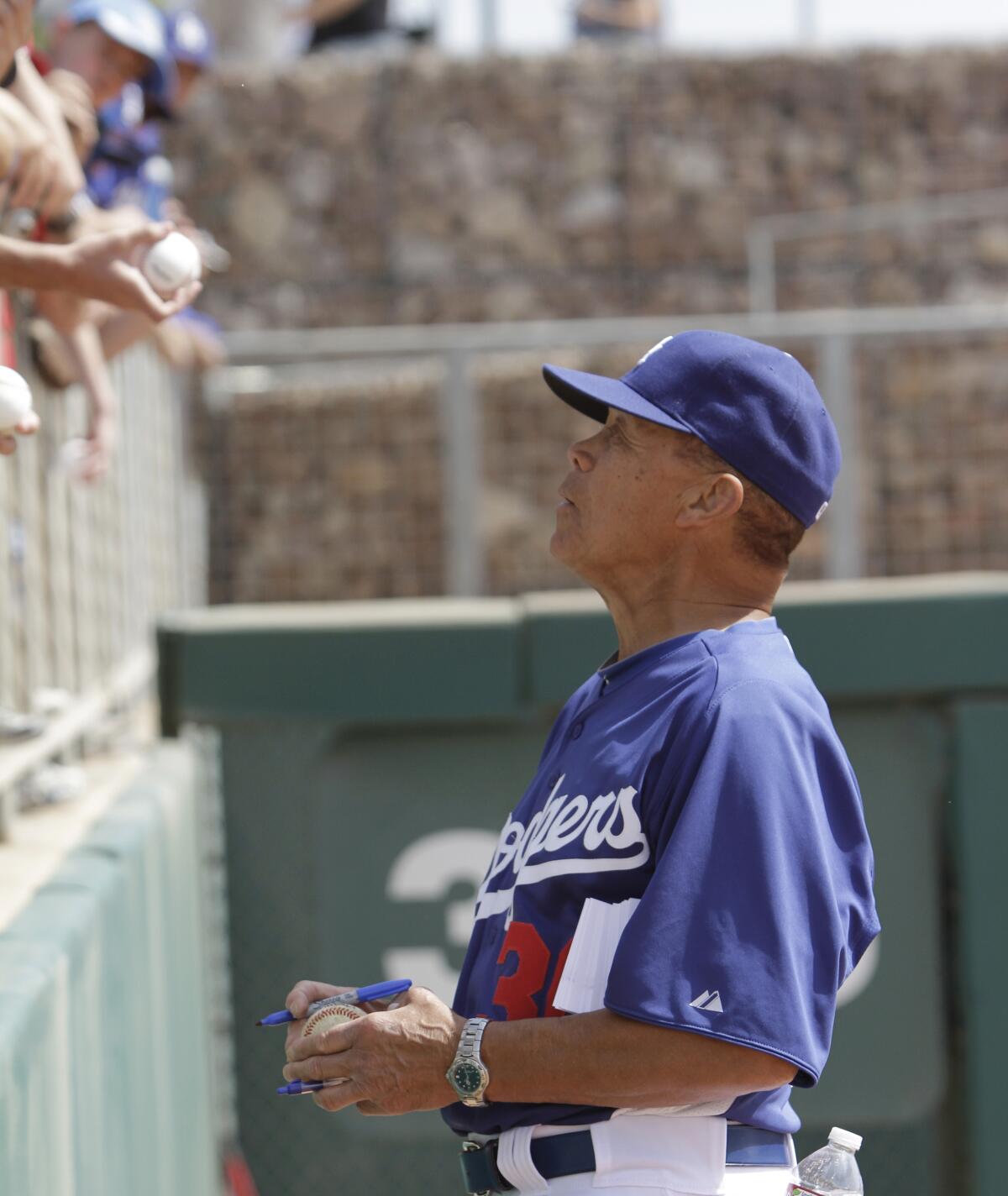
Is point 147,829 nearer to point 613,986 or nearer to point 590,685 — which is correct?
point 590,685

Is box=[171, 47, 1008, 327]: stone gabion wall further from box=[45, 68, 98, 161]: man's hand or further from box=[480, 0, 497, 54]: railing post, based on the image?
box=[45, 68, 98, 161]: man's hand

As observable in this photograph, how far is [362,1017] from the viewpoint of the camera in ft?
5.45

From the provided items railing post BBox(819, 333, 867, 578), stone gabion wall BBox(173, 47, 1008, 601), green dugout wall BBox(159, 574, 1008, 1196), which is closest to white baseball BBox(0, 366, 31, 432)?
green dugout wall BBox(159, 574, 1008, 1196)

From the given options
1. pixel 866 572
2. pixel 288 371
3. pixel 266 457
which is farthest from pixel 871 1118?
pixel 288 371

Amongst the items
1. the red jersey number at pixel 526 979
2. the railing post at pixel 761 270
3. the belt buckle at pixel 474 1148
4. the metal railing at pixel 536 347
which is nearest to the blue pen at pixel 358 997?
the red jersey number at pixel 526 979

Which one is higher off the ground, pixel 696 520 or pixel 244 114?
pixel 244 114

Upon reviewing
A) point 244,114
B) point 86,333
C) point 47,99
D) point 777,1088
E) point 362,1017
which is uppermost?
point 244,114

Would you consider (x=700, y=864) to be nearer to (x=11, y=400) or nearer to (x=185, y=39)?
(x=11, y=400)

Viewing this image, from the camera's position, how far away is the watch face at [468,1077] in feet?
5.37

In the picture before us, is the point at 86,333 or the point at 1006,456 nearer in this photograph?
the point at 86,333

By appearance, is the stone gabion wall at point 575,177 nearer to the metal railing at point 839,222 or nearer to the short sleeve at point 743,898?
the metal railing at point 839,222

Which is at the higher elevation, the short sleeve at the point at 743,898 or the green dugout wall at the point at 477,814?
the short sleeve at the point at 743,898

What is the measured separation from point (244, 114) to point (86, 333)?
23.4ft

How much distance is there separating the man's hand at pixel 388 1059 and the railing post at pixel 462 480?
182 inches
